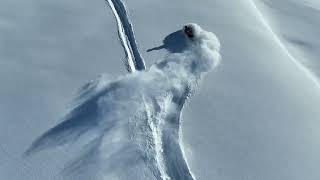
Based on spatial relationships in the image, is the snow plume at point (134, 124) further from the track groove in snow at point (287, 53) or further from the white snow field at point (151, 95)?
the track groove in snow at point (287, 53)

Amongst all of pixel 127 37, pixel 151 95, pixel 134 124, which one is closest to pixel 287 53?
pixel 127 37

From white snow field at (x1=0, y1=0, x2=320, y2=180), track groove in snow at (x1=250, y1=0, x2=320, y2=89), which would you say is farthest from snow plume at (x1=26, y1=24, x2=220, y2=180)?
track groove in snow at (x1=250, y1=0, x2=320, y2=89)

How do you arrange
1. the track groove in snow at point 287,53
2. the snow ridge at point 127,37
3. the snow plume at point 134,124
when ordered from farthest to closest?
1. the track groove in snow at point 287,53
2. the snow ridge at point 127,37
3. the snow plume at point 134,124

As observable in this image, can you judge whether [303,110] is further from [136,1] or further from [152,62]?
[136,1]

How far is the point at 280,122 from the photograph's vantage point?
4.98 meters

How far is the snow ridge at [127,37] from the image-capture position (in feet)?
17.9

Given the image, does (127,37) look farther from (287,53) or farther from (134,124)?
(287,53)

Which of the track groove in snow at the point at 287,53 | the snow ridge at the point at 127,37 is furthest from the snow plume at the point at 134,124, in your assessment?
the track groove in snow at the point at 287,53

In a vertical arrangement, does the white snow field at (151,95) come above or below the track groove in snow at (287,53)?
above

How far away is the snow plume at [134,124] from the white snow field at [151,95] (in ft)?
0.03

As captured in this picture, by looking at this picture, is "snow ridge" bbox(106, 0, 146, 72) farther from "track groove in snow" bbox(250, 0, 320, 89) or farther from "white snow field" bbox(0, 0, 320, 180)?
"track groove in snow" bbox(250, 0, 320, 89)

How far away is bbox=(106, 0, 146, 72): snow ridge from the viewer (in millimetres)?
5463

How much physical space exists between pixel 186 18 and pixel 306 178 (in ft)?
8.08

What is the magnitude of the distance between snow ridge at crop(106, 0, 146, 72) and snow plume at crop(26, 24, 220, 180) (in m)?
0.16
